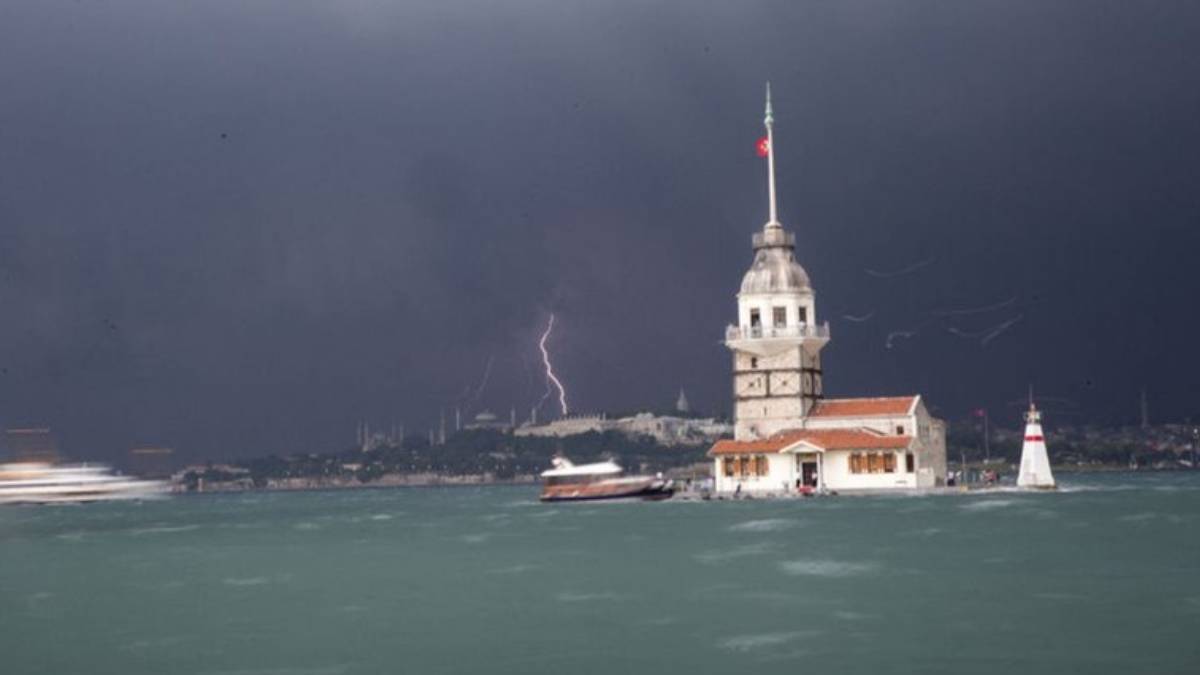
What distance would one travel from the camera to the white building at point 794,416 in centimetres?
10625

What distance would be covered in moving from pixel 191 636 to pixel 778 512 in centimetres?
5430

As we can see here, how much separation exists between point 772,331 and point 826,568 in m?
57.3

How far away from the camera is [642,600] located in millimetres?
45594

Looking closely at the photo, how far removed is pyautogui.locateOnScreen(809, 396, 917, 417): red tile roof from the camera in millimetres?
107188

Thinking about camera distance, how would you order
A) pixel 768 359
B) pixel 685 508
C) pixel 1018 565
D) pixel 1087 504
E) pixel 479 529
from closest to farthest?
pixel 1018 565 → pixel 479 529 → pixel 1087 504 → pixel 685 508 → pixel 768 359

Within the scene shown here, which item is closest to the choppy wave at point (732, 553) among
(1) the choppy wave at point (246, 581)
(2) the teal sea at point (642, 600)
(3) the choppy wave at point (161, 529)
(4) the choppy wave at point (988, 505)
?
(2) the teal sea at point (642, 600)

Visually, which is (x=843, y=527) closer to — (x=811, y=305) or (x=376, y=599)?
(x=376, y=599)

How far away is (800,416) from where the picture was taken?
110 meters

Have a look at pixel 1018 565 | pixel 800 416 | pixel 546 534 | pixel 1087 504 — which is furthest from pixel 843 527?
pixel 800 416

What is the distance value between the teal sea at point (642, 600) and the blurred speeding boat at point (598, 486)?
39.7 meters

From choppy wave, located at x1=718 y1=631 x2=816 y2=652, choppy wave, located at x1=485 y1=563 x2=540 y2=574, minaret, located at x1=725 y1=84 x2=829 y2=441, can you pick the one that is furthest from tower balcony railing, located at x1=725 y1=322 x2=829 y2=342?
choppy wave, located at x1=718 y1=631 x2=816 y2=652

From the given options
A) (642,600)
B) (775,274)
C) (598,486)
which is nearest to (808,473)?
(775,274)

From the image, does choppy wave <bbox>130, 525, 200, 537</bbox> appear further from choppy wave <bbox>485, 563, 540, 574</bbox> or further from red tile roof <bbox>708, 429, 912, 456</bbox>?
choppy wave <bbox>485, 563, 540, 574</bbox>

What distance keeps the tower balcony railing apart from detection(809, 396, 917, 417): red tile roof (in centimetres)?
454
